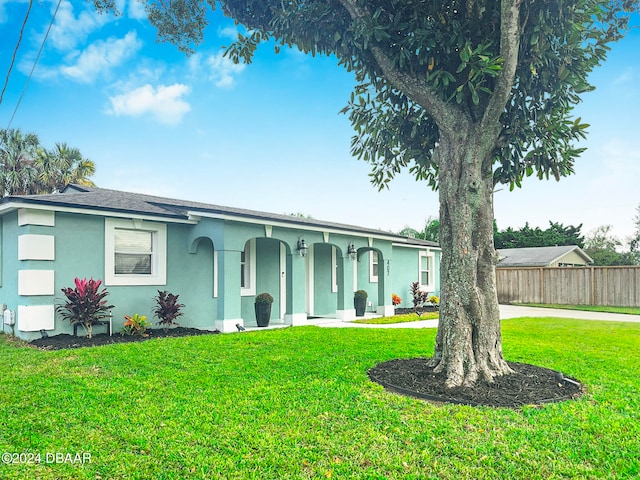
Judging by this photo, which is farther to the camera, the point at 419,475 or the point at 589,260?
the point at 589,260

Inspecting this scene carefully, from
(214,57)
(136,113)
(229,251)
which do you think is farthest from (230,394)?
(136,113)

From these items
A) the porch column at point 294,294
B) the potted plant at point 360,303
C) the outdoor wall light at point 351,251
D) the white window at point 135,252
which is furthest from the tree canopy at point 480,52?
the potted plant at point 360,303

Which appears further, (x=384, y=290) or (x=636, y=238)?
(x=636, y=238)

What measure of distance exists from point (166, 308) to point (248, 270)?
271 centimetres

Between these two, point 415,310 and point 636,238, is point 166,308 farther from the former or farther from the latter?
point 636,238

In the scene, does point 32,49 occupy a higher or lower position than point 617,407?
higher

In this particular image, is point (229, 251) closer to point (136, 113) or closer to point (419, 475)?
point (419, 475)

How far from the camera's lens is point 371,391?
5191 millimetres

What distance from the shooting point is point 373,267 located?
55.1ft

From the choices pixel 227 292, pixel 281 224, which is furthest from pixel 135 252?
pixel 281 224

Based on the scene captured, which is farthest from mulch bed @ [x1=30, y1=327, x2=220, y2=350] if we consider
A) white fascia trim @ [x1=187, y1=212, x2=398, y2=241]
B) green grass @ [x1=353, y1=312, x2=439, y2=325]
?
green grass @ [x1=353, y1=312, x2=439, y2=325]

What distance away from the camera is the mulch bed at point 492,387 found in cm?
488

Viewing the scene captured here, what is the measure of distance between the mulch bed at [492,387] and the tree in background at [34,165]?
2587 cm

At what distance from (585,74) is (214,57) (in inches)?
426
